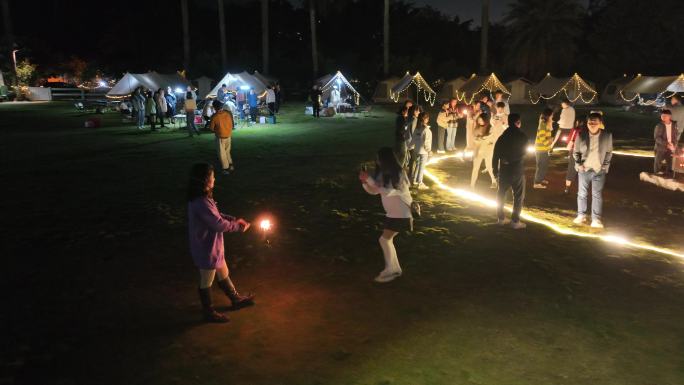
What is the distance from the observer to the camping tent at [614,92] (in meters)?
52.5

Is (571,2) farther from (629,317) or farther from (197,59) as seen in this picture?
(629,317)

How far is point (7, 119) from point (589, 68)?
57.8 metres

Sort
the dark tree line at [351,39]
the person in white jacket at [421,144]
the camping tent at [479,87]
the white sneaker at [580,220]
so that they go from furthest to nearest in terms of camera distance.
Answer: the dark tree line at [351,39] < the camping tent at [479,87] < the person in white jacket at [421,144] < the white sneaker at [580,220]

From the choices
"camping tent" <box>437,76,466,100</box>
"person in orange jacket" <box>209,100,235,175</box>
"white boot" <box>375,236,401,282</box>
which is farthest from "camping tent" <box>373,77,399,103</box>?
"white boot" <box>375,236,401,282</box>

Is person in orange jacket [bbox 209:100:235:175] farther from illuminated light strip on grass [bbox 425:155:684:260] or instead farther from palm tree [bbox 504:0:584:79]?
palm tree [bbox 504:0:584:79]

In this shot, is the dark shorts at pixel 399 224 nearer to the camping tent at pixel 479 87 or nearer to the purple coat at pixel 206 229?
the purple coat at pixel 206 229

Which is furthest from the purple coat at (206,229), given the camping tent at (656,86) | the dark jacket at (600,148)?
the camping tent at (656,86)

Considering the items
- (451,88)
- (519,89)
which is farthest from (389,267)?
(519,89)

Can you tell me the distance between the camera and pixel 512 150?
860 cm

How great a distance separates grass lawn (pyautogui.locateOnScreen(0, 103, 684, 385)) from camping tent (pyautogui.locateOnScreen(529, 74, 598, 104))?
4308 cm

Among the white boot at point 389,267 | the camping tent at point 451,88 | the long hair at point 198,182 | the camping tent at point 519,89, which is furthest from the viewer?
the camping tent at point 519,89

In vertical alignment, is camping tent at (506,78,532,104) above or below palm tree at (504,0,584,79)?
below

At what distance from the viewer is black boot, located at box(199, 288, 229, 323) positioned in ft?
18.3

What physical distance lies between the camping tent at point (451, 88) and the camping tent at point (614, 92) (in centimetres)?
1591
